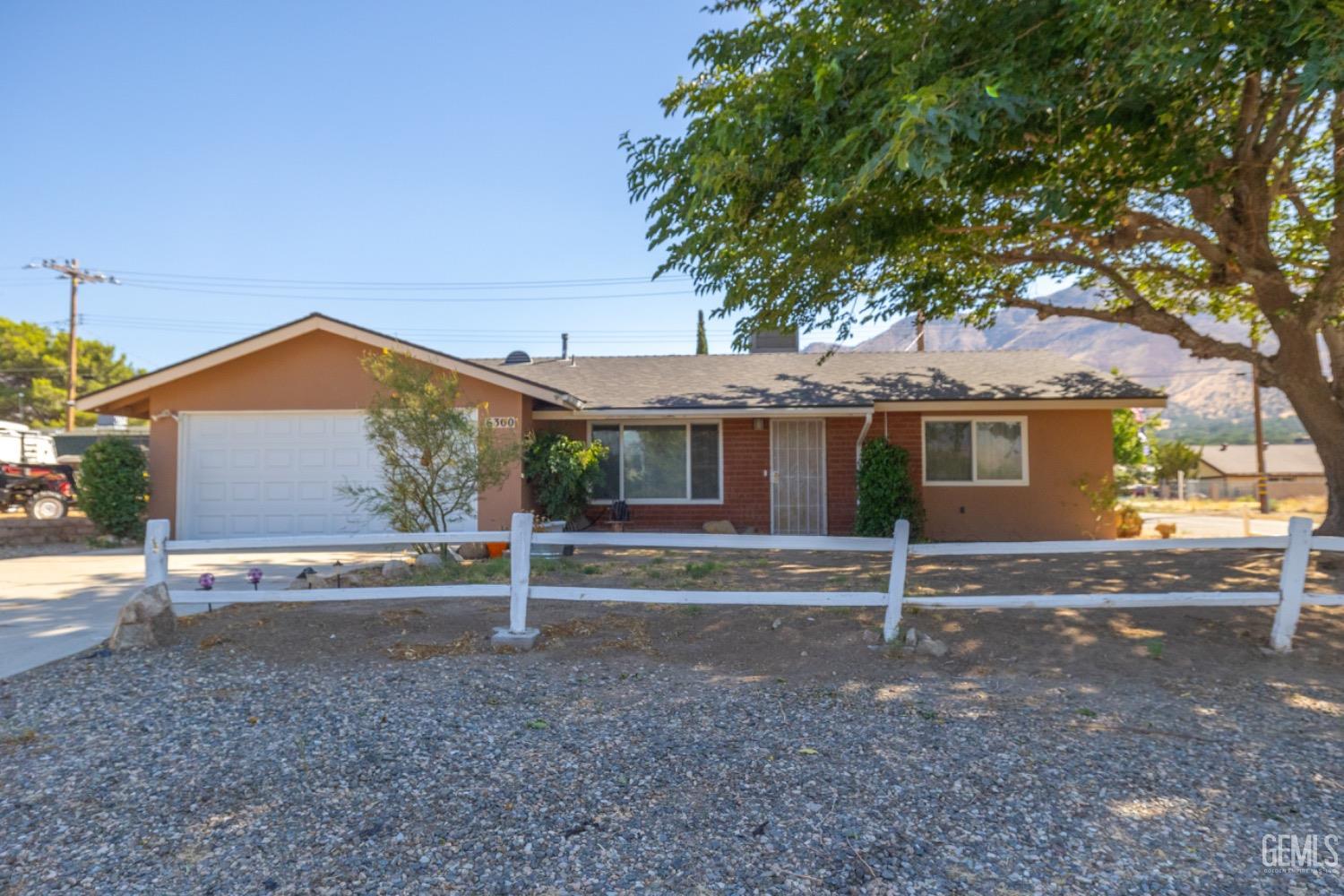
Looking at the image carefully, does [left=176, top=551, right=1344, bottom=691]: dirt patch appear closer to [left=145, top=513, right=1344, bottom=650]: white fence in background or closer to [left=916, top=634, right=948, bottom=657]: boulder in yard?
[left=916, top=634, right=948, bottom=657]: boulder in yard

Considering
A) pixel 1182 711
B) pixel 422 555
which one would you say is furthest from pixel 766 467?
pixel 1182 711

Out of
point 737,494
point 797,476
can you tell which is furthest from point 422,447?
point 797,476

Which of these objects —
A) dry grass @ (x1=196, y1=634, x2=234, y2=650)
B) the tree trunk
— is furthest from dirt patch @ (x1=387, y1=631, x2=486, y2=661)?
the tree trunk

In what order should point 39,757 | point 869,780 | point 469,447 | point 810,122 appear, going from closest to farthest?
point 869,780 → point 39,757 → point 810,122 → point 469,447

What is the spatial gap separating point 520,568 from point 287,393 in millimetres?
8999

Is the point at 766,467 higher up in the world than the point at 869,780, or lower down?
higher up

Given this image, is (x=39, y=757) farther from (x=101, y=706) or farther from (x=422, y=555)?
(x=422, y=555)

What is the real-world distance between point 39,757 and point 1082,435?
14.4 meters

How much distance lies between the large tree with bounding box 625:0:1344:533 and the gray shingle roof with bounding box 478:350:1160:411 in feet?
8.50

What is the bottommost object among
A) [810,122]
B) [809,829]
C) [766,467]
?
[809,829]

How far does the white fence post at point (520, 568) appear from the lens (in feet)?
19.2

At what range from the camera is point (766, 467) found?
14.1 metres

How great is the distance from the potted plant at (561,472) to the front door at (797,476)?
10.4 ft

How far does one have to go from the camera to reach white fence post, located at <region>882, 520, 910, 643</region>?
5.60m
